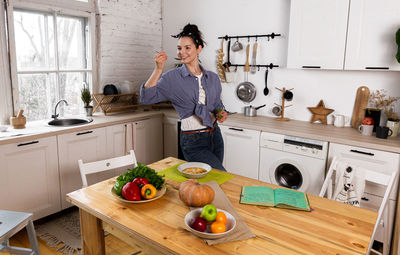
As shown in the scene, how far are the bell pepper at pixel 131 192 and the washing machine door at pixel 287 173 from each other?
6.33 feet

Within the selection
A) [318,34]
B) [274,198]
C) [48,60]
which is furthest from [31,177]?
[318,34]

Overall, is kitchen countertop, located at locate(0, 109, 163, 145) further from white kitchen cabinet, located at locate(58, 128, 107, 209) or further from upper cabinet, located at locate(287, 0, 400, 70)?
upper cabinet, located at locate(287, 0, 400, 70)

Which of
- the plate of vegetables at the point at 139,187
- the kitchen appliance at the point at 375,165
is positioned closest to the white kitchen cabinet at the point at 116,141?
the plate of vegetables at the point at 139,187

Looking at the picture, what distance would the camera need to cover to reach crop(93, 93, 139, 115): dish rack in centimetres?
372

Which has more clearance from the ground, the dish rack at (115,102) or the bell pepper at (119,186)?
the dish rack at (115,102)

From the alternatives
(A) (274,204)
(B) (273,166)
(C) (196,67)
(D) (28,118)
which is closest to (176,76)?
(C) (196,67)

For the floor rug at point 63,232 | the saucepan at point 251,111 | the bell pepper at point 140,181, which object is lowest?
the floor rug at point 63,232

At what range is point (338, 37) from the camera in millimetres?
2902

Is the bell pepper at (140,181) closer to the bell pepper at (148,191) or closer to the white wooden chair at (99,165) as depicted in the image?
the bell pepper at (148,191)

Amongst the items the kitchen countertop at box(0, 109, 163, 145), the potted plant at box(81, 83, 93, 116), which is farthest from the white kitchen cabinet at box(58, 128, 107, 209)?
the potted plant at box(81, 83, 93, 116)

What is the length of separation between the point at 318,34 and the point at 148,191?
2346 millimetres

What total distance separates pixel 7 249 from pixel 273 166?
7.83 ft

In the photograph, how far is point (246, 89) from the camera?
154 inches

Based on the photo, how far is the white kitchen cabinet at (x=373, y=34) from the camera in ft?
8.73
